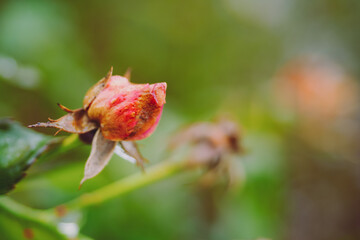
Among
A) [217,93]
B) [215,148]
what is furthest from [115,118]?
[217,93]

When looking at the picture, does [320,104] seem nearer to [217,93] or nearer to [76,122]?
[217,93]

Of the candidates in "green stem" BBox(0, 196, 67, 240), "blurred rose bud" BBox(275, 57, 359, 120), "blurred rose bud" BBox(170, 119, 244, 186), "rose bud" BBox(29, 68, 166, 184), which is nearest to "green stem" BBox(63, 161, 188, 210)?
"blurred rose bud" BBox(170, 119, 244, 186)

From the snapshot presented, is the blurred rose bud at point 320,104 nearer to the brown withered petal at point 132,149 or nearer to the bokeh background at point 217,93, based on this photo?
the bokeh background at point 217,93

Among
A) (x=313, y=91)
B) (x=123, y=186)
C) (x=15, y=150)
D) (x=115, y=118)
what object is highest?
(x=313, y=91)

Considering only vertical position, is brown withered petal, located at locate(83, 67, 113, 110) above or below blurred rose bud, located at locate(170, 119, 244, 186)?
above

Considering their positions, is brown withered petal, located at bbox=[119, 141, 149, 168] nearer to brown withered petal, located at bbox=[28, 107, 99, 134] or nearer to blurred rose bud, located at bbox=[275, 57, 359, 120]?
brown withered petal, located at bbox=[28, 107, 99, 134]

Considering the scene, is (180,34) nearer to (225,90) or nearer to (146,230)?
(225,90)
